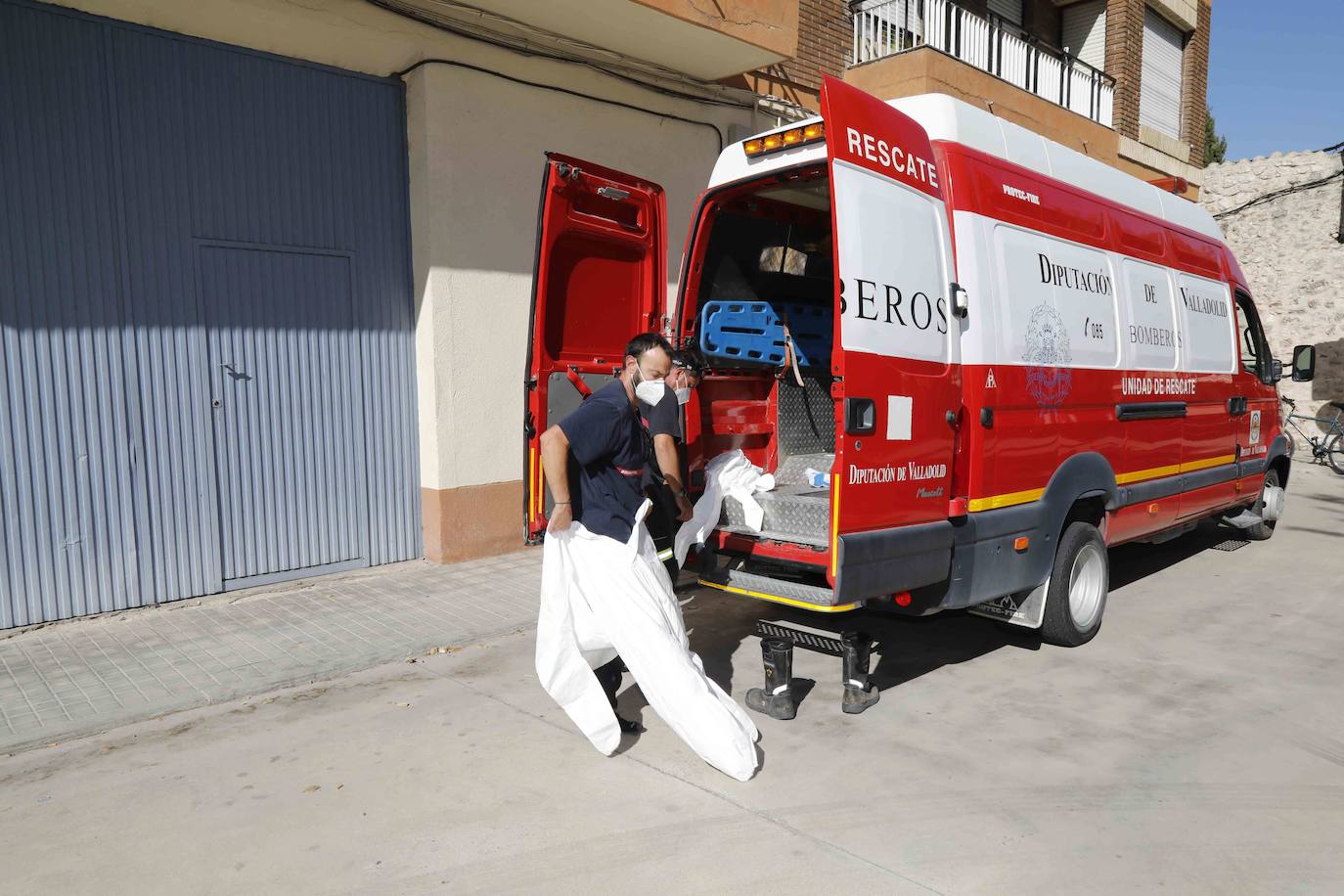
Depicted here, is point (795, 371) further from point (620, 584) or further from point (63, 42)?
point (63, 42)

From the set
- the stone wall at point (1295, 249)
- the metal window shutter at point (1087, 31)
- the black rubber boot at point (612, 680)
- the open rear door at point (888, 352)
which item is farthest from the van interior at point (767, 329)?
the stone wall at point (1295, 249)

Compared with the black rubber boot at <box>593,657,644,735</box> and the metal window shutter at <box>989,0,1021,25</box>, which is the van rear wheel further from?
the metal window shutter at <box>989,0,1021,25</box>

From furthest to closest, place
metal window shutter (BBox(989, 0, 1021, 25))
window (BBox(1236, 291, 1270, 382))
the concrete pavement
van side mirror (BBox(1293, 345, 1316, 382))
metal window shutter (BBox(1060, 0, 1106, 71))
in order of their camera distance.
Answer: metal window shutter (BBox(1060, 0, 1106, 71)), metal window shutter (BBox(989, 0, 1021, 25)), van side mirror (BBox(1293, 345, 1316, 382)), window (BBox(1236, 291, 1270, 382)), the concrete pavement

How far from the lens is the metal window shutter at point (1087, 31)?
14.9 m

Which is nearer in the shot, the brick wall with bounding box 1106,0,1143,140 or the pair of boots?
the pair of boots

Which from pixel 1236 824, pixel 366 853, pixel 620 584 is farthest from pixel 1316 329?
pixel 366 853

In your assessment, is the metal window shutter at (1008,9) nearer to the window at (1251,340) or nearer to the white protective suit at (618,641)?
the window at (1251,340)

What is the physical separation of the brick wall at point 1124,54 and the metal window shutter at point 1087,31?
23 centimetres

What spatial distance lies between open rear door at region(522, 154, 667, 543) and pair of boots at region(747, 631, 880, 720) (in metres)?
1.37

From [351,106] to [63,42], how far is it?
5.88 ft

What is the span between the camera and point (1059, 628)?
5.08 meters

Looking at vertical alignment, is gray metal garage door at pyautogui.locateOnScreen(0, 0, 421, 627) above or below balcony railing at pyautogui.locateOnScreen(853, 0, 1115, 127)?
below

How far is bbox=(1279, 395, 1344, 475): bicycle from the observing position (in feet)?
46.5

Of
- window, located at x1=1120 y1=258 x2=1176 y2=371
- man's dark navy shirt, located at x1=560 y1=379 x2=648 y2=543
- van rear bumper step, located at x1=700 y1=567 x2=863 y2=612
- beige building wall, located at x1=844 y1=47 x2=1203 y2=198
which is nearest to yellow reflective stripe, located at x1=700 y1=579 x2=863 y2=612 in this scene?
van rear bumper step, located at x1=700 y1=567 x2=863 y2=612
